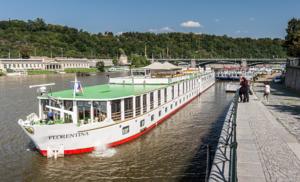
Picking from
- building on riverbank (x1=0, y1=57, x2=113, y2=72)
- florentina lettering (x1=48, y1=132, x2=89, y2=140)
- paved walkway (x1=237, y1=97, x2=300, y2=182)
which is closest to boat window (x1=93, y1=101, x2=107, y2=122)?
florentina lettering (x1=48, y1=132, x2=89, y2=140)

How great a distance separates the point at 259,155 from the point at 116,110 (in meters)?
10.3

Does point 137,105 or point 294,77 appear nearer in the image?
point 137,105

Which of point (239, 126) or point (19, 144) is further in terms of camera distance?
point (19, 144)

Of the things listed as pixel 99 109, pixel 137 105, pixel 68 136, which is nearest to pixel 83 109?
pixel 99 109

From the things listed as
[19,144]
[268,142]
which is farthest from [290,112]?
[19,144]

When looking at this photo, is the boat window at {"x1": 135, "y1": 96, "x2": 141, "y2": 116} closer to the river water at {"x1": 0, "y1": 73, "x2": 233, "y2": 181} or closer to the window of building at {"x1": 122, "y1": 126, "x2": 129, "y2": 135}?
the river water at {"x1": 0, "y1": 73, "x2": 233, "y2": 181}

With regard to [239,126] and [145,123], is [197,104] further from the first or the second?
[239,126]

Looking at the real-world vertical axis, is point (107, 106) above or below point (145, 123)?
above

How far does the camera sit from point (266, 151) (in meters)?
14.6

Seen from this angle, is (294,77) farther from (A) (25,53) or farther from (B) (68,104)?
(A) (25,53)

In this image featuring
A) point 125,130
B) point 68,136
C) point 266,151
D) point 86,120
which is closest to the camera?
point 266,151

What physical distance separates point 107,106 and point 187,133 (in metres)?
7.53

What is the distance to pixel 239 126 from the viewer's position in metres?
20.2

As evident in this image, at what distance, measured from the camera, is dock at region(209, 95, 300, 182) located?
11422mm
